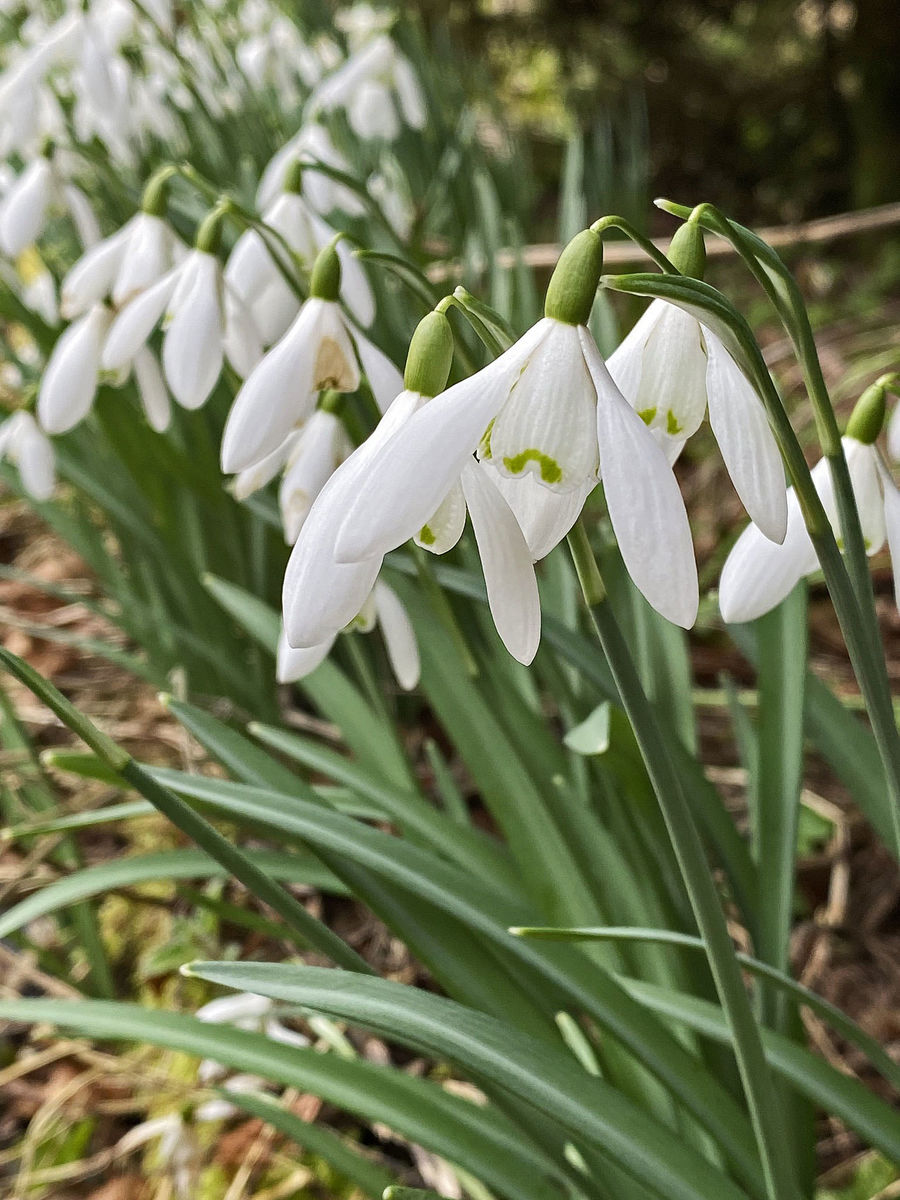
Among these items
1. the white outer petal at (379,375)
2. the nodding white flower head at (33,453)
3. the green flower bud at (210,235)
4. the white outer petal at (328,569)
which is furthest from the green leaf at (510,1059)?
the nodding white flower head at (33,453)

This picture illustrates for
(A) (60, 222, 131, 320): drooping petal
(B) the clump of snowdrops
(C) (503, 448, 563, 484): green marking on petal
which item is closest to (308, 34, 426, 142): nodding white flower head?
(B) the clump of snowdrops

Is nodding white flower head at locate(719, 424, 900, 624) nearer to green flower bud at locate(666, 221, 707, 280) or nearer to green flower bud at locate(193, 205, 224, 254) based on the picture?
green flower bud at locate(666, 221, 707, 280)

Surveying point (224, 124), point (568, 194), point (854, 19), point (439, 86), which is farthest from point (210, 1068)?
point (854, 19)

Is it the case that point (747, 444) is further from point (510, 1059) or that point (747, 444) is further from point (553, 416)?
point (510, 1059)

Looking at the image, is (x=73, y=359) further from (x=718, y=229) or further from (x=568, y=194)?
(x=568, y=194)

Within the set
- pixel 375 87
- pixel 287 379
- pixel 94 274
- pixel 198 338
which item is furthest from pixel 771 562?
pixel 375 87

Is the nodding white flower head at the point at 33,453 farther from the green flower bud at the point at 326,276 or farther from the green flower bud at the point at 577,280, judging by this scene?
the green flower bud at the point at 577,280
